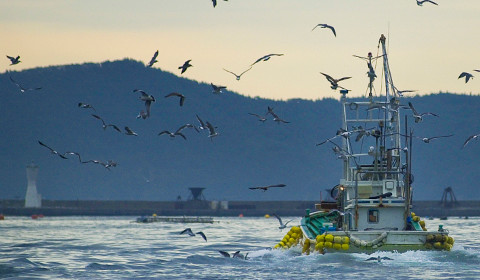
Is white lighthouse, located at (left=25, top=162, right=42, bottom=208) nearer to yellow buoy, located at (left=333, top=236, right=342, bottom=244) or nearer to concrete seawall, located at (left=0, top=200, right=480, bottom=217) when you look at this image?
concrete seawall, located at (left=0, top=200, right=480, bottom=217)

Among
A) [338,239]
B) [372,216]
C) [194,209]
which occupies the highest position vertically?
[194,209]

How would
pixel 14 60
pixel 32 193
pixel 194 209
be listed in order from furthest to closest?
pixel 194 209
pixel 32 193
pixel 14 60

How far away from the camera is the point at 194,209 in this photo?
18725 centimetres

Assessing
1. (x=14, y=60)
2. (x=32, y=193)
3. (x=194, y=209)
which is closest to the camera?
(x=14, y=60)

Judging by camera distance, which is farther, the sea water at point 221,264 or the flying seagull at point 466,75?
the sea water at point 221,264

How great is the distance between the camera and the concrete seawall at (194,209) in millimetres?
170625

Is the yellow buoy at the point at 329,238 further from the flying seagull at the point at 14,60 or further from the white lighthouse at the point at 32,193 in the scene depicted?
the white lighthouse at the point at 32,193

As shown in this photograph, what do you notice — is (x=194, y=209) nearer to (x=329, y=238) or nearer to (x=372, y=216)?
(x=372, y=216)

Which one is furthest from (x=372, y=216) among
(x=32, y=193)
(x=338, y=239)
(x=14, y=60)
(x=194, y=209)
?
(x=194, y=209)

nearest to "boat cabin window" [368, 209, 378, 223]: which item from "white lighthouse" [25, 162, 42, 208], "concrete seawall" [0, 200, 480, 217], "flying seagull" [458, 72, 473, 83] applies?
"flying seagull" [458, 72, 473, 83]

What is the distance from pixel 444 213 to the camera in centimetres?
16688

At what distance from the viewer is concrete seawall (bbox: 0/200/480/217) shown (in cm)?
17062

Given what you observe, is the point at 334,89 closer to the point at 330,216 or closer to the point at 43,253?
the point at 330,216

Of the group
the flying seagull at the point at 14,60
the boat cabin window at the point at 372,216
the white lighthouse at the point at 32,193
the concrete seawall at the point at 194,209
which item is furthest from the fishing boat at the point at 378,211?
the white lighthouse at the point at 32,193
